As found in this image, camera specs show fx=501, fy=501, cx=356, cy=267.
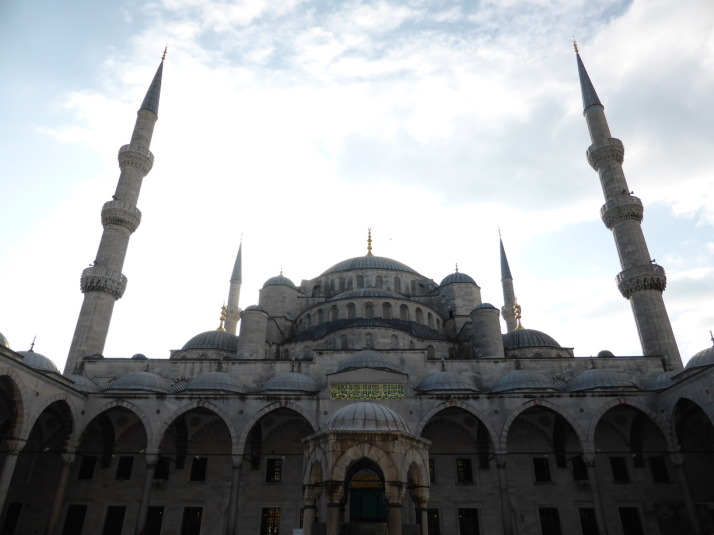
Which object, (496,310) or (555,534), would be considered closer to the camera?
(555,534)

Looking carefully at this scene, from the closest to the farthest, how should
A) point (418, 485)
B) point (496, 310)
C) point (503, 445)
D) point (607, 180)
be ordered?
point (418, 485), point (503, 445), point (496, 310), point (607, 180)

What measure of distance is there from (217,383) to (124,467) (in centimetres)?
523

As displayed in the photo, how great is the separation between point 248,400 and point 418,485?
1082 centimetres

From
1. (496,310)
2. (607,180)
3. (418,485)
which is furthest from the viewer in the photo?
(607,180)

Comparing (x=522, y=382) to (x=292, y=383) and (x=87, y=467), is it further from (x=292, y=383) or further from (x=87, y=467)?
(x=87, y=467)

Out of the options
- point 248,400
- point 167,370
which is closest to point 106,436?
point 167,370

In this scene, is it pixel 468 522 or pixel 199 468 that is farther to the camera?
pixel 199 468

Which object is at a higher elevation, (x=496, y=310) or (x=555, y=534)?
(x=496, y=310)

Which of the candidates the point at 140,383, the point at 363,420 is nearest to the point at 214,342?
the point at 140,383

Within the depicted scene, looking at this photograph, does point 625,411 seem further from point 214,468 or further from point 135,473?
point 135,473

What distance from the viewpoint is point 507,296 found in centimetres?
3606

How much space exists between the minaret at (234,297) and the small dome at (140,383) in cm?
1382

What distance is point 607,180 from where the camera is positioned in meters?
26.4

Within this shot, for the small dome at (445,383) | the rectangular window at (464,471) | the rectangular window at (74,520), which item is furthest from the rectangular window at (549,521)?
the rectangular window at (74,520)
